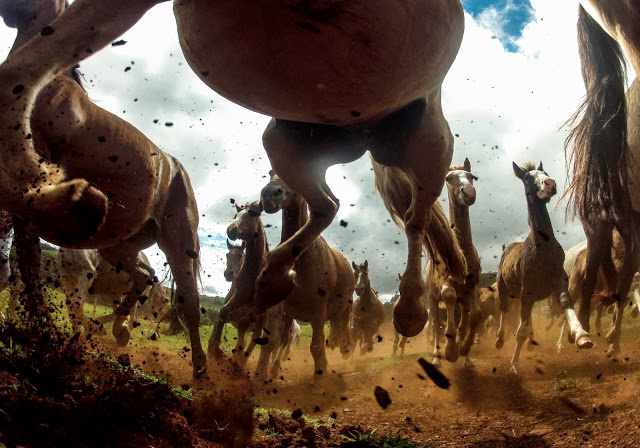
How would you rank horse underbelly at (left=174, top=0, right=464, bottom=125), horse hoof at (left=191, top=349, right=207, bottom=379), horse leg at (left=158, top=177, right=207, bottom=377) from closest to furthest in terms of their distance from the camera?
horse underbelly at (left=174, top=0, right=464, bottom=125)
horse hoof at (left=191, top=349, right=207, bottom=379)
horse leg at (left=158, top=177, right=207, bottom=377)

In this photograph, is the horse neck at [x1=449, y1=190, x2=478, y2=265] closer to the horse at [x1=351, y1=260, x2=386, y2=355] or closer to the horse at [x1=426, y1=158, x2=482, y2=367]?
the horse at [x1=426, y1=158, x2=482, y2=367]

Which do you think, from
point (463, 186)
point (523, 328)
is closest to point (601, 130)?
point (463, 186)

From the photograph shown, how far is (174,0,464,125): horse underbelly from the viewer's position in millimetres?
2025

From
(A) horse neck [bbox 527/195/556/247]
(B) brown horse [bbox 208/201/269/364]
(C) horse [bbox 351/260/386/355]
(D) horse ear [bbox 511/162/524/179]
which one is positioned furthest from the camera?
(C) horse [bbox 351/260/386/355]

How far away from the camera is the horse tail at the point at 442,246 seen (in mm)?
5301

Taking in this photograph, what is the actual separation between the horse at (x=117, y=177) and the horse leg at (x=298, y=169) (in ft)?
3.84

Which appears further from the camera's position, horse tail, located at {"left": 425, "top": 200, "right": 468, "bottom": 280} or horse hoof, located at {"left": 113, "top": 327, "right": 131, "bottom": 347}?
horse hoof, located at {"left": 113, "top": 327, "right": 131, "bottom": 347}

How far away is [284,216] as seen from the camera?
6090mm

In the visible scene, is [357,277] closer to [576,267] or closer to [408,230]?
[576,267]

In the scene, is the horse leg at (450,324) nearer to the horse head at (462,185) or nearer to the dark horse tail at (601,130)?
the horse head at (462,185)

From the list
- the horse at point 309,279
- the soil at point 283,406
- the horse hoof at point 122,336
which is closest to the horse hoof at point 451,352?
the soil at point 283,406

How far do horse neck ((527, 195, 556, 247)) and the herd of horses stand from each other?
0.03 metres

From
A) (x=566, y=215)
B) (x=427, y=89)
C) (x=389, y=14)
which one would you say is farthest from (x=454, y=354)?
(x=389, y=14)

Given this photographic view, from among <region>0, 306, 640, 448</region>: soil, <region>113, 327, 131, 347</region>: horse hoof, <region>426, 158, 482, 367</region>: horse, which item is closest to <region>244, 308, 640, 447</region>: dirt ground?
<region>0, 306, 640, 448</region>: soil
